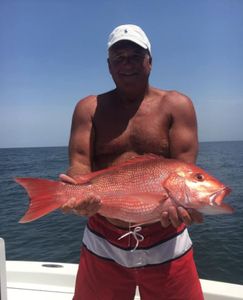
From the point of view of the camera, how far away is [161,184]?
2.54 metres

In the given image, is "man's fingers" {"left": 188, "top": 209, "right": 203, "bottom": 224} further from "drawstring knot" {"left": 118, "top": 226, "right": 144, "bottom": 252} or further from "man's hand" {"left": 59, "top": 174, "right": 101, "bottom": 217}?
"man's hand" {"left": 59, "top": 174, "right": 101, "bottom": 217}

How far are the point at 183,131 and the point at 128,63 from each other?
0.70 m

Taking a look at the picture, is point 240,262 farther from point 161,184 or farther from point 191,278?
point 161,184

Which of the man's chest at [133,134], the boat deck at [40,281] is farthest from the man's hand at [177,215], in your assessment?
the boat deck at [40,281]

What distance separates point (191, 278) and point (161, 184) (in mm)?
926

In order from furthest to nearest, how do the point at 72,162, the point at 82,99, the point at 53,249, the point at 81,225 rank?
1. the point at 81,225
2. the point at 53,249
3. the point at 82,99
4. the point at 72,162

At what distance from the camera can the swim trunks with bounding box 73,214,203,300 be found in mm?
2902

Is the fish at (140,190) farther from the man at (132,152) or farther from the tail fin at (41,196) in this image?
the man at (132,152)

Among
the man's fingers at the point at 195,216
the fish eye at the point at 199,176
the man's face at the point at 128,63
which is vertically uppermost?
the man's face at the point at 128,63

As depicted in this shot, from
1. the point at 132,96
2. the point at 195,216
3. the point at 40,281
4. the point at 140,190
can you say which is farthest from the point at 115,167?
the point at 40,281

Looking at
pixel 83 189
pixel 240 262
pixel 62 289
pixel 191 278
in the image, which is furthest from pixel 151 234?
pixel 240 262

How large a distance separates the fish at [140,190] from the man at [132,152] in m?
0.30

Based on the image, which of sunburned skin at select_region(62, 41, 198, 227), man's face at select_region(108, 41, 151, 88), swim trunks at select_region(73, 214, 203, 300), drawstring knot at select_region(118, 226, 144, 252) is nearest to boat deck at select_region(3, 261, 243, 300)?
swim trunks at select_region(73, 214, 203, 300)

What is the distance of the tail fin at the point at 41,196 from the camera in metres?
2.44
